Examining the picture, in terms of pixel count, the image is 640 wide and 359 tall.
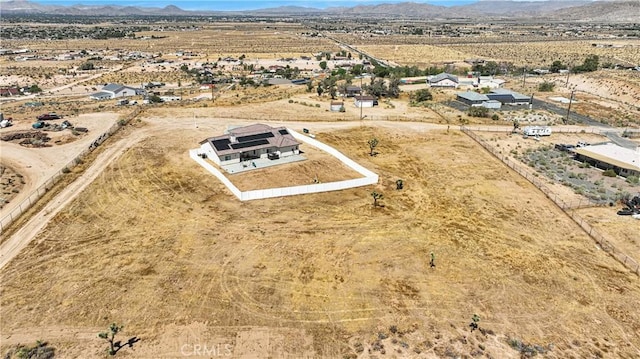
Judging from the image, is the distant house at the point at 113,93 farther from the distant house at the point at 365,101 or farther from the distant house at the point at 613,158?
the distant house at the point at 613,158

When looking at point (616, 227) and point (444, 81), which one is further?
point (444, 81)

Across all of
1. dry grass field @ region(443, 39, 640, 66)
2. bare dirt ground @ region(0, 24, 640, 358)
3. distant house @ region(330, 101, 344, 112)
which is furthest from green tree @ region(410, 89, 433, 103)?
dry grass field @ region(443, 39, 640, 66)

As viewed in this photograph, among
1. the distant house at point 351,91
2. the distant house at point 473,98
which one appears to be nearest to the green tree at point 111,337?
the distant house at point 351,91

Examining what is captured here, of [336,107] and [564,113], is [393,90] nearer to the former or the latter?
[336,107]

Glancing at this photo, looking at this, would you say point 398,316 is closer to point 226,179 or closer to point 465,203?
point 465,203

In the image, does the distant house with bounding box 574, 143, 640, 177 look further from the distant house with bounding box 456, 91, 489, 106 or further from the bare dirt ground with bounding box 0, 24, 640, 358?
the distant house with bounding box 456, 91, 489, 106

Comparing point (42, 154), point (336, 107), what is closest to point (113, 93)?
point (42, 154)
